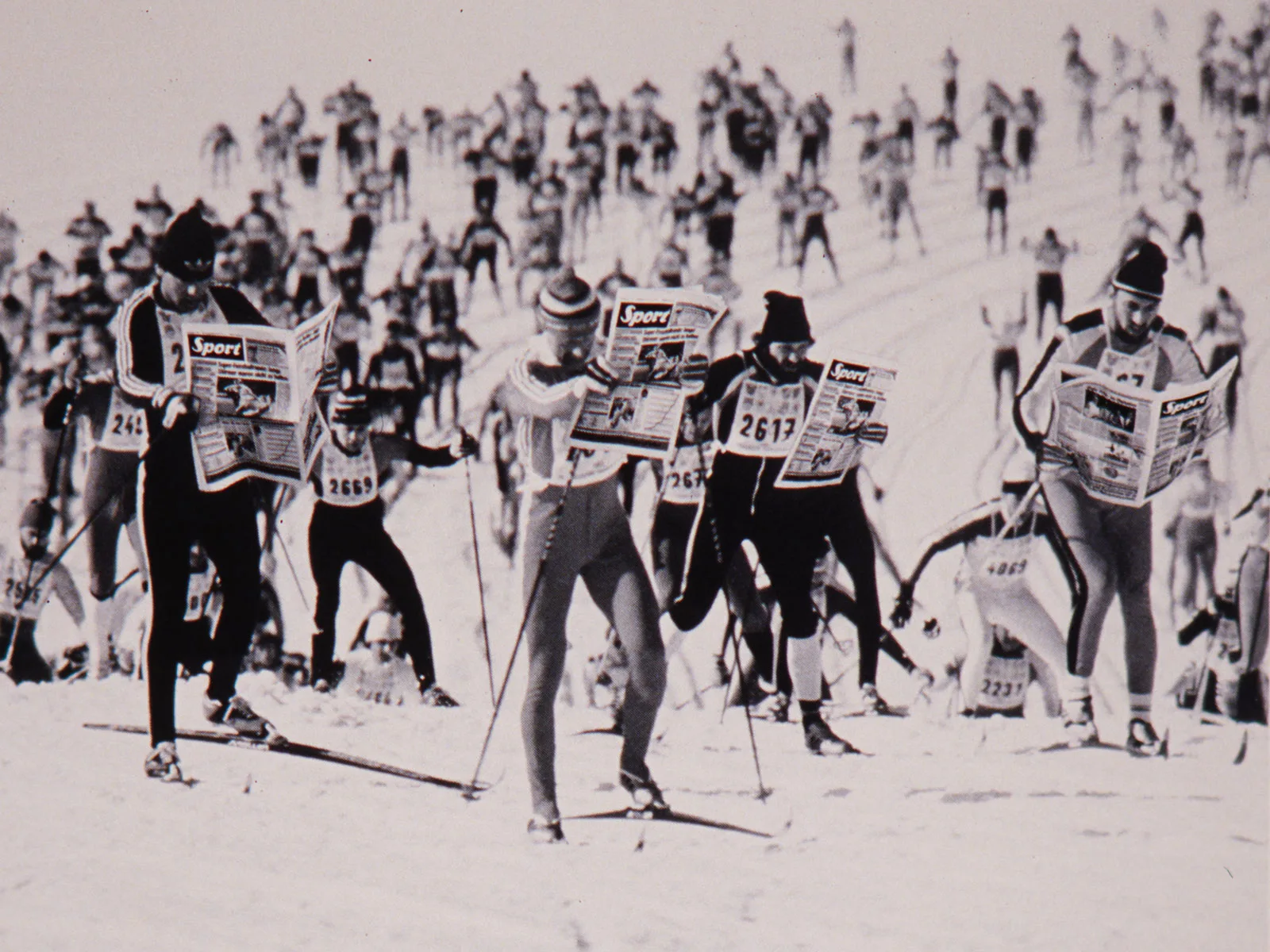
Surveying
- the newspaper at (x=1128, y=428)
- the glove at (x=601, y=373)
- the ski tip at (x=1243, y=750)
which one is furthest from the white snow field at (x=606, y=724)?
the glove at (x=601, y=373)

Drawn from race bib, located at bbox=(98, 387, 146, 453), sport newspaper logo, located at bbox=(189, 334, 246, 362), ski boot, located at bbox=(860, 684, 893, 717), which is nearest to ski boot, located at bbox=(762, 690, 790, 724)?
ski boot, located at bbox=(860, 684, 893, 717)

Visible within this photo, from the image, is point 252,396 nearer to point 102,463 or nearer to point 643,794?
point 102,463

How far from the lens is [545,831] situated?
157 inches

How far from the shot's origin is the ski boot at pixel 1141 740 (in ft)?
15.1

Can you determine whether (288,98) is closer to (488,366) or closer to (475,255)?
(475,255)

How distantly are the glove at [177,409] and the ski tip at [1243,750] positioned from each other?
3.23 meters

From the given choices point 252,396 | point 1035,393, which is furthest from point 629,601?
point 1035,393

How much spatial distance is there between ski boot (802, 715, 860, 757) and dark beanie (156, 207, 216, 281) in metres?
2.07

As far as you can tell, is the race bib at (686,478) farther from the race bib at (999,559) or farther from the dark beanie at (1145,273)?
the dark beanie at (1145,273)

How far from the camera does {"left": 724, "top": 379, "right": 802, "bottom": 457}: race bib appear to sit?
172 inches

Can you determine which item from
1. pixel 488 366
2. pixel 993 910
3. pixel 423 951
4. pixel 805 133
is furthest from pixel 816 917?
pixel 805 133

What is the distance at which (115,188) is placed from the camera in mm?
A: 4441

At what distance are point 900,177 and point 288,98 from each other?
226 centimetres

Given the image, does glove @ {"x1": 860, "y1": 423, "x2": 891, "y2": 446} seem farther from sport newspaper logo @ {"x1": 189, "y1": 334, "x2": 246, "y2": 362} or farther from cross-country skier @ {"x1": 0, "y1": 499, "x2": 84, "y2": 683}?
cross-country skier @ {"x1": 0, "y1": 499, "x2": 84, "y2": 683}
